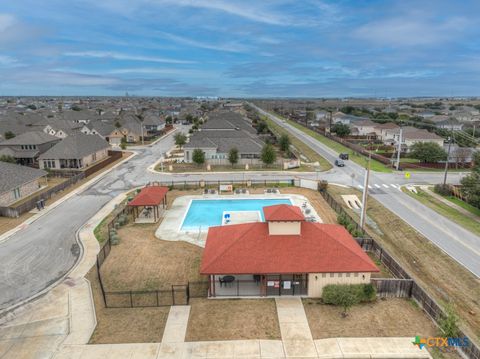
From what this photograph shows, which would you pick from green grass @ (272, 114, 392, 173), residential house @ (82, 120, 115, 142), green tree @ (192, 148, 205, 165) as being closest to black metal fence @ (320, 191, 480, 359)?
green grass @ (272, 114, 392, 173)

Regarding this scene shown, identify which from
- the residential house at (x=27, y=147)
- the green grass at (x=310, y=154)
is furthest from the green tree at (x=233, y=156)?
the residential house at (x=27, y=147)

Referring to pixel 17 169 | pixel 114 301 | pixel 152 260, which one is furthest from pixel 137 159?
pixel 114 301

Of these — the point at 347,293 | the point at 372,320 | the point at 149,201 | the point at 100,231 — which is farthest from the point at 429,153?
the point at 100,231

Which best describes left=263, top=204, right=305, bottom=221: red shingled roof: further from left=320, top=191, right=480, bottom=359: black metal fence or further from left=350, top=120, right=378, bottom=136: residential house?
left=350, top=120, right=378, bottom=136: residential house

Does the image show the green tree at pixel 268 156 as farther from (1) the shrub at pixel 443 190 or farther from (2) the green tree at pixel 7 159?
(2) the green tree at pixel 7 159

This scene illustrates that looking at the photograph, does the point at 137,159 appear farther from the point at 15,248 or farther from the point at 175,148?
the point at 15,248

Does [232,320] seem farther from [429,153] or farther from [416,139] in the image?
[416,139]
